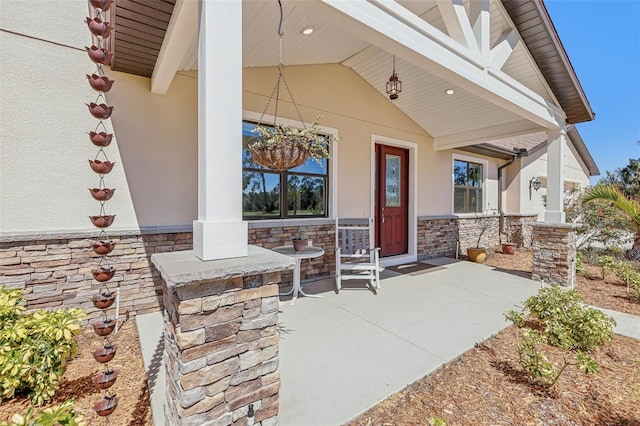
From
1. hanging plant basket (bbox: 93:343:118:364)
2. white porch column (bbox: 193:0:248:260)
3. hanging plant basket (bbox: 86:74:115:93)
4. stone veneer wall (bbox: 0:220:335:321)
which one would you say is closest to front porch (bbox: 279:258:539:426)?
hanging plant basket (bbox: 93:343:118:364)

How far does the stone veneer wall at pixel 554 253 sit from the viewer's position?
4.71m

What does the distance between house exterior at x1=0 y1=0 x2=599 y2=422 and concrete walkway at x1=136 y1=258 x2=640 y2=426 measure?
109cm

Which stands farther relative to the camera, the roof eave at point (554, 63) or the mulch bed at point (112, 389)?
the roof eave at point (554, 63)

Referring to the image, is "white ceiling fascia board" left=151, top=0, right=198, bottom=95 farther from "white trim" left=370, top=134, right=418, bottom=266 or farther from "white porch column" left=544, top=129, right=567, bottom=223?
"white porch column" left=544, top=129, right=567, bottom=223

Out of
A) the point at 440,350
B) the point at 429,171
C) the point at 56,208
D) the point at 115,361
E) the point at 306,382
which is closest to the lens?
the point at 306,382

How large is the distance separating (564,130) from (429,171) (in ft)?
8.03

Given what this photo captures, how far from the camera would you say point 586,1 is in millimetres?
5656

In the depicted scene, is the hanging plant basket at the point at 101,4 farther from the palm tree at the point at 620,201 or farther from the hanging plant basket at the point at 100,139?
the palm tree at the point at 620,201

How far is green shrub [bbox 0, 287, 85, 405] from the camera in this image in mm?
1881

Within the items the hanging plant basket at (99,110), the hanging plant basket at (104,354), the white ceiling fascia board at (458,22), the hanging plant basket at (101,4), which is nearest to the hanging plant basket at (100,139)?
the hanging plant basket at (99,110)

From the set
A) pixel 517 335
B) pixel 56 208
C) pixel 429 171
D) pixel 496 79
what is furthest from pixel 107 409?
pixel 429 171

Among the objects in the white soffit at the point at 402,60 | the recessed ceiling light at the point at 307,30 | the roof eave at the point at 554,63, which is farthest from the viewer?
the roof eave at the point at 554,63

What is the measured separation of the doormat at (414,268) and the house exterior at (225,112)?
304mm

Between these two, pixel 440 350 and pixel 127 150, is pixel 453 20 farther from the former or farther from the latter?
pixel 127 150
